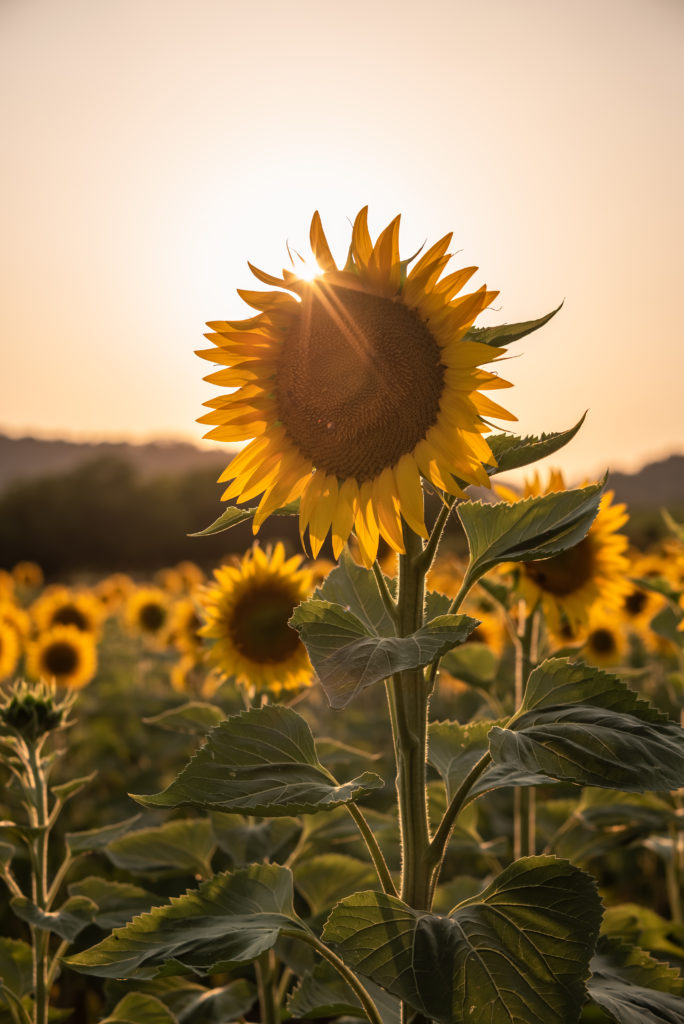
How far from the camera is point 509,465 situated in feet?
4.65

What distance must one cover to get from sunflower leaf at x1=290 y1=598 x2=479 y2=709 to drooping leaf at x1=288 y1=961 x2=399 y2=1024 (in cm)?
67

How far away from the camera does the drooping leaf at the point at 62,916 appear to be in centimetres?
175

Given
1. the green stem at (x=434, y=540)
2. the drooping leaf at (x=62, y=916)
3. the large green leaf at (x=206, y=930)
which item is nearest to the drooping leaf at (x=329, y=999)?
the large green leaf at (x=206, y=930)

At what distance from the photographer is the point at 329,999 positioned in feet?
5.40

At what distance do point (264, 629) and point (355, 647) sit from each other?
6.07 ft

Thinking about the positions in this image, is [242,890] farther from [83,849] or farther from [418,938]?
[83,849]

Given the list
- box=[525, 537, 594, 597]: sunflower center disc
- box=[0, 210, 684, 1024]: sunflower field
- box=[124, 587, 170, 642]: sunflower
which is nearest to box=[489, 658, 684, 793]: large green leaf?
box=[0, 210, 684, 1024]: sunflower field

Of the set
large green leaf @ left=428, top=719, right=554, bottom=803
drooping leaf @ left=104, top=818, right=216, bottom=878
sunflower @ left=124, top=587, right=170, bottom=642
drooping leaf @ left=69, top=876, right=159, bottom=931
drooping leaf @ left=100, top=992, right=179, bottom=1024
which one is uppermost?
large green leaf @ left=428, top=719, right=554, bottom=803

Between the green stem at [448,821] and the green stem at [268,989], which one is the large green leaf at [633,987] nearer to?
the green stem at [448,821]

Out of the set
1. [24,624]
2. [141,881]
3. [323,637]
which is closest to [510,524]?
[323,637]

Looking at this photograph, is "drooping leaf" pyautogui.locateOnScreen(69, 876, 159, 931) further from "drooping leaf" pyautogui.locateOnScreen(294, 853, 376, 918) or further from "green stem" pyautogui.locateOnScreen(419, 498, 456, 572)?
"green stem" pyautogui.locateOnScreen(419, 498, 456, 572)

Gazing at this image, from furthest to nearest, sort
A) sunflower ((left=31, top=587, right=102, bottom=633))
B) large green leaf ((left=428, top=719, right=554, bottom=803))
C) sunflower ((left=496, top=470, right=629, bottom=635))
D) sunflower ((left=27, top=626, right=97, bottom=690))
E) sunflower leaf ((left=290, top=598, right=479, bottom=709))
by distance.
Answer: sunflower ((left=31, top=587, right=102, bottom=633)) → sunflower ((left=27, top=626, right=97, bottom=690)) → sunflower ((left=496, top=470, right=629, bottom=635)) → large green leaf ((left=428, top=719, right=554, bottom=803)) → sunflower leaf ((left=290, top=598, right=479, bottom=709))

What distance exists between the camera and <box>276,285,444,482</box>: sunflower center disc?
139 centimetres

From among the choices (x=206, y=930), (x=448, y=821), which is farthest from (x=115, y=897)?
(x=448, y=821)
